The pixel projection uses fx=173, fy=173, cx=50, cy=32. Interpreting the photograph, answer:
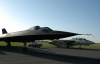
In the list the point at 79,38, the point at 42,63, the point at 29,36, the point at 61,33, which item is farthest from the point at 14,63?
the point at 79,38

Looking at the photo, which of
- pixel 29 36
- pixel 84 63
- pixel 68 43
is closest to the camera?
pixel 84 63

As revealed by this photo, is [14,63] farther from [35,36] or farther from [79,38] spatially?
[79,38]

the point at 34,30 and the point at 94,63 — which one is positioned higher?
the point at 34,30

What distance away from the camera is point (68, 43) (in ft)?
127

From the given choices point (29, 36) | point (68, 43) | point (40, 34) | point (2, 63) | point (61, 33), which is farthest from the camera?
point (68, 43)

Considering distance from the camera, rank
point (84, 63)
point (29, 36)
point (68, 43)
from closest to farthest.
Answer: point (84, 63), point (29, 36), point (68, 43)

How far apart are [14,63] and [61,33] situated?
662 cm

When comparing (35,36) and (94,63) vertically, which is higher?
(35,36)

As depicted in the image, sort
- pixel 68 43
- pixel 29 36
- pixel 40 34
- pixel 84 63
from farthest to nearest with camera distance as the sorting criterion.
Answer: pixel 68 43 < pixel 29 36 < pixel 40 34 < pixel 84 63

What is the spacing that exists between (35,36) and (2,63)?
7.85 m

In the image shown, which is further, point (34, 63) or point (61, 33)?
point (61, 33)

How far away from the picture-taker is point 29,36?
19.2 metres

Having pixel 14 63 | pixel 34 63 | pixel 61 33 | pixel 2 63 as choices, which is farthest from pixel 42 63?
pixel 61 33

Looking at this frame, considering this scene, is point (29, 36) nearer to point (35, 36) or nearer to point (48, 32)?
point (35, 36)
